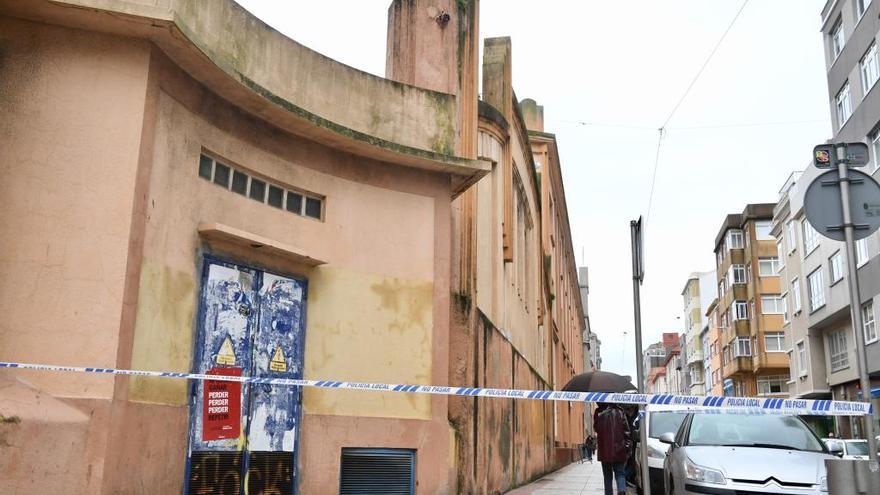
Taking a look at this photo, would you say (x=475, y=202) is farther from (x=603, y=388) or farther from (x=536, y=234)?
(x=536, y=234)

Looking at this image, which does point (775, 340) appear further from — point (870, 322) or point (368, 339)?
point (368, 339)

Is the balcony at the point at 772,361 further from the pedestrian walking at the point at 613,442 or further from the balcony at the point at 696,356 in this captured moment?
the pedestrian walking at the point at 613,442

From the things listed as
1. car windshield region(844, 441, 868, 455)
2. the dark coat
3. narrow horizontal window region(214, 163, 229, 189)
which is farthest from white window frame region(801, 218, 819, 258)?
narrow horizontal window region(214, 163, 229, 189)

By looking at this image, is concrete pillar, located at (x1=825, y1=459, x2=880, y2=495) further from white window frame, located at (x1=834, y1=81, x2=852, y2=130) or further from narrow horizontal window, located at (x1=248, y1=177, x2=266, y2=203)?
white window frame, located at (x1=834, y1=81, x2=852, y2=130)

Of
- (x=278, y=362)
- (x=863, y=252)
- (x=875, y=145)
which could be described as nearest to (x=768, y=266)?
(x=863, y=252)

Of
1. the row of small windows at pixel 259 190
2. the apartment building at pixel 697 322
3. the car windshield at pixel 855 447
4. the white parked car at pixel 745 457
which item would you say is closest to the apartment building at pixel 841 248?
the car windshield at pixel 855 447

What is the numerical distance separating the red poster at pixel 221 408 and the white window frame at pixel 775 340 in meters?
52.6

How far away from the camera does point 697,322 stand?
92.2 meters

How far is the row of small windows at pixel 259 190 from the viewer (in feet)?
28.3

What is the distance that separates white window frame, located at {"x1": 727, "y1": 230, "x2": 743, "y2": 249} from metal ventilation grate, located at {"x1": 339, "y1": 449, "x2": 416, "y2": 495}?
5313 cm

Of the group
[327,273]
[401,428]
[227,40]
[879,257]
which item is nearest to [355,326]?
[327,273]

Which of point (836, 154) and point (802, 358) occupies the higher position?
point (802, 358)

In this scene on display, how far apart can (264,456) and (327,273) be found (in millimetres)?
2389

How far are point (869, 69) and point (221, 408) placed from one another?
27719 mm
